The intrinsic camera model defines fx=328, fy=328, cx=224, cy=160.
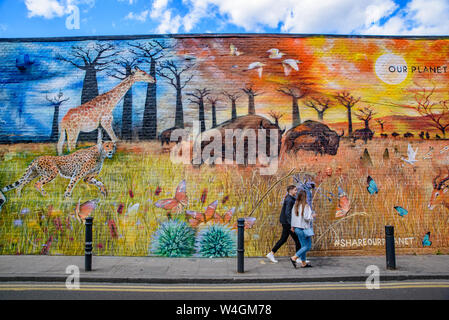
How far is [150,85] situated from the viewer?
8.93 m

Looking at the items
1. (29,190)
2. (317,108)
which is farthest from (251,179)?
(29,190)

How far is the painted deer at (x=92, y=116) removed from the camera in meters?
8.84

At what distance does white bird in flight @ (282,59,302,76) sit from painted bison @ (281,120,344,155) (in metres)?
1.48

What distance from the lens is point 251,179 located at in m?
8.59

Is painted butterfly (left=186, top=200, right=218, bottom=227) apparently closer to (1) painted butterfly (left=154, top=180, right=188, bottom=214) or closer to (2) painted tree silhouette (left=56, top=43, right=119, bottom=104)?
(1) painted butterfly (left=154, top=180, right=188, bottom=214)

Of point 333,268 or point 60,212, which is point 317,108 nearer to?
point 333,268

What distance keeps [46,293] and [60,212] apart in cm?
323

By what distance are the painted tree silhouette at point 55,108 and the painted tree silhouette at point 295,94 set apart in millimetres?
5952

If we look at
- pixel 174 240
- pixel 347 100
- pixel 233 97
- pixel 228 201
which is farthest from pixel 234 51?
pixel 174 240

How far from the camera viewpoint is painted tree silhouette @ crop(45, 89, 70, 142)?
349 inches

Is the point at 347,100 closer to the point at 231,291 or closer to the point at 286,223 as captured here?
the point at 286,223

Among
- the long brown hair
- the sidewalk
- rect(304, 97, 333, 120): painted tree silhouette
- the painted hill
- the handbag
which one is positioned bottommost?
the sidewalk

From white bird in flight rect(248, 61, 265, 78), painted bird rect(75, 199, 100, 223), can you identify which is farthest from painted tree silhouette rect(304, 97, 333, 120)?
painted bird rect(75, 199, 100, 223)

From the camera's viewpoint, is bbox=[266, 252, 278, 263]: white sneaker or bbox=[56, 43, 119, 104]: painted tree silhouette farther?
bbox=[56, 43, 119, 104]: painted tree silhouette
